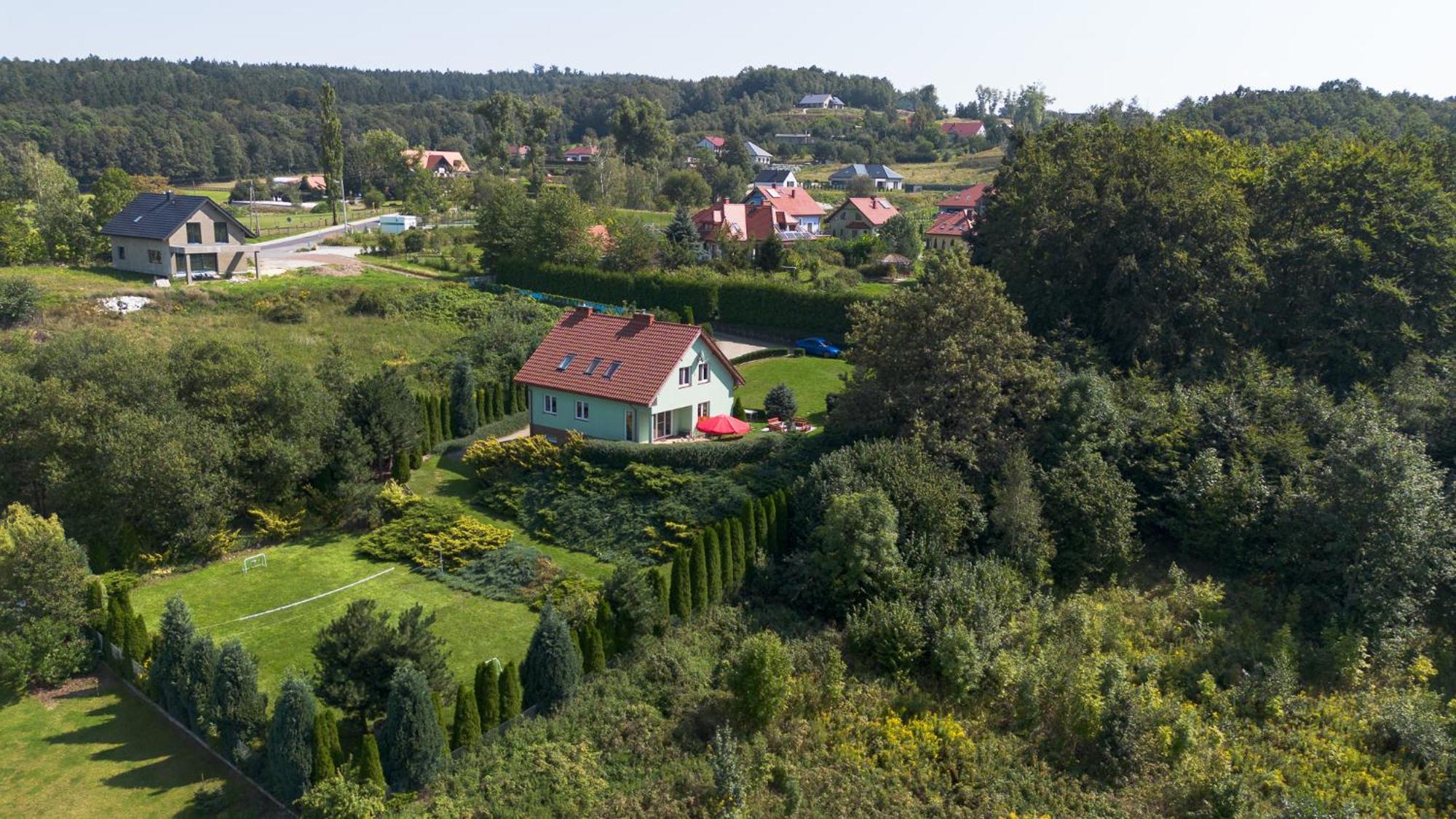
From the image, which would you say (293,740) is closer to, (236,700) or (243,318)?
(236,700)

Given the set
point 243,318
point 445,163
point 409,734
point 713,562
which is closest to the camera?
point 409,734

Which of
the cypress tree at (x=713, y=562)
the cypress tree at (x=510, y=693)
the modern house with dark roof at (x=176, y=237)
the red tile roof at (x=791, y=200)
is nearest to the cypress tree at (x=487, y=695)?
the cypress tree at (x=510, y=693)

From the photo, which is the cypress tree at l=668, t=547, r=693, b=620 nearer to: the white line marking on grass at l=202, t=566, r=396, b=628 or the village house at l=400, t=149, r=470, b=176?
the white line marking on grass at l=202, t=566, r=396, b=628

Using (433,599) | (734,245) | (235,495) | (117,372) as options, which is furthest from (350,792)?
(734,245)

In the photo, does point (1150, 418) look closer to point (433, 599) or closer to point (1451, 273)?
point (1451, 273)

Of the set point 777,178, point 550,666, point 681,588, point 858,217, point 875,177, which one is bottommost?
point 550,666

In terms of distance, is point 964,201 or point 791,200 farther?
point 791,200

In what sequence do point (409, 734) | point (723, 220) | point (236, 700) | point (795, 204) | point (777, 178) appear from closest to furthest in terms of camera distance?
point (409, 734), point (236, 700), point (723, 220), point (795, 204), point (777, 178)

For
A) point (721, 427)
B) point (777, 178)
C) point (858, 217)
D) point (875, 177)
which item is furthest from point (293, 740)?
point (875, 177)
